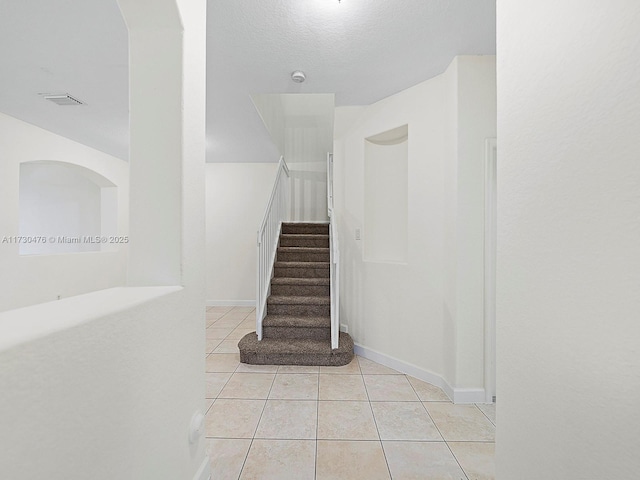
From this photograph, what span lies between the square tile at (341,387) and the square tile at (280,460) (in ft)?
1.77

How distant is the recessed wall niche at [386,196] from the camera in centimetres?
288

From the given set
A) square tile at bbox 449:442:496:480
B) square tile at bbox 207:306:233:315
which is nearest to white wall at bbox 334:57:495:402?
square tile at bbox 449:442:496:480

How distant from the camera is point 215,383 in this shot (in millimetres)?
2459

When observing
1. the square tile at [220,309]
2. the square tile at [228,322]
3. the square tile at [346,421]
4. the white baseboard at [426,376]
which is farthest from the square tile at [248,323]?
the square tile at [346,421]

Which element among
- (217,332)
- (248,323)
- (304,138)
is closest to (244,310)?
(248,323)

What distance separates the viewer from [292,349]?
280 cm

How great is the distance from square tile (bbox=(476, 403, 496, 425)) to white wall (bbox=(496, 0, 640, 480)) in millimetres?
1218

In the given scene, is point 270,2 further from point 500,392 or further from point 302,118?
point 302,118

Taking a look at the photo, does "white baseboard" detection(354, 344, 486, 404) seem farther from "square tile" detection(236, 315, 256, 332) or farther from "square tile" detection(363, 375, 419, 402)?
"square tile" detection(236, 315, 256, 332)

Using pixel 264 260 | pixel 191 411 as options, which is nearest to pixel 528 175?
pixel 191 411

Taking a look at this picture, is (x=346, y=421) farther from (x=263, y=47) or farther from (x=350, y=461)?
(x=263, y=47)

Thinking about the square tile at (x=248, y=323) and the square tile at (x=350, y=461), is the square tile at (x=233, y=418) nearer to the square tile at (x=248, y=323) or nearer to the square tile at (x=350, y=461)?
the square tile at (x=350, y=461)

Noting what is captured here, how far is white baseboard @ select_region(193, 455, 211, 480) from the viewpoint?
135cm

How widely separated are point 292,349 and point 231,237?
2.97 meters
